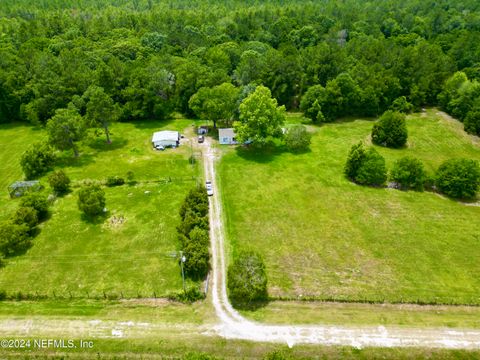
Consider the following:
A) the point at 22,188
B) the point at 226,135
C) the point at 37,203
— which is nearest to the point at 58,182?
the point at 37,203

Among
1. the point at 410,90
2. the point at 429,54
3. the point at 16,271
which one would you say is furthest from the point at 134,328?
the point at 429,54

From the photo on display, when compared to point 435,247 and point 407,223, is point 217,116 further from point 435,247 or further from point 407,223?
point 435,247

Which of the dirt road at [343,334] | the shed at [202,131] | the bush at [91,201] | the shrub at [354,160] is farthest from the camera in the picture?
the shed at [202,131]

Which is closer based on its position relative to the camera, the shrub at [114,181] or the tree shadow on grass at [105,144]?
the shrub at [114,181]

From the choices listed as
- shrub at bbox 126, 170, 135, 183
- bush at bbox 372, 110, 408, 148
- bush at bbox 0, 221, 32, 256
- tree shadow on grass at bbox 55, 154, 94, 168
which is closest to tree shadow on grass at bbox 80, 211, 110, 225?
bush at bbox 0, 221, 32, 256

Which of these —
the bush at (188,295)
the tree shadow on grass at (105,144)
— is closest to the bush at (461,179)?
the bush at (188,295)

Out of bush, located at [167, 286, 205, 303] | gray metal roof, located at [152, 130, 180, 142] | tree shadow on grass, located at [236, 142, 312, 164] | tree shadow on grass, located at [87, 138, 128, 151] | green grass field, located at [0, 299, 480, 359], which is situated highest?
gray metal roof, located at [152, 130, 180, 142]

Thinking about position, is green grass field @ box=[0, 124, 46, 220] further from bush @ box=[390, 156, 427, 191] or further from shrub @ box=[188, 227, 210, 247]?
bush @ box=[390, 156, 427, 191]

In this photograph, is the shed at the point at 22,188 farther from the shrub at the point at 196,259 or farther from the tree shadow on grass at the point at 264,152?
the tree shadow on grass at the point at 264,152
